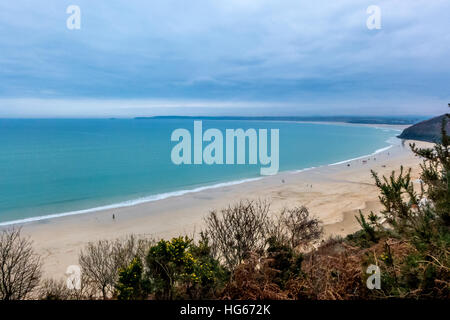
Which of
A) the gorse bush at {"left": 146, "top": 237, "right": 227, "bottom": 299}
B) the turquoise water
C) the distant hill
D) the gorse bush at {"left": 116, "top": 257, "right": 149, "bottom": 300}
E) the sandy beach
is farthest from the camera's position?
the distant hill

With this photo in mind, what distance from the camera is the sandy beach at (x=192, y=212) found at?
2453 cm

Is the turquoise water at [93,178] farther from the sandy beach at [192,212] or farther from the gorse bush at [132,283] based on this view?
the gorse bush at [132,283]

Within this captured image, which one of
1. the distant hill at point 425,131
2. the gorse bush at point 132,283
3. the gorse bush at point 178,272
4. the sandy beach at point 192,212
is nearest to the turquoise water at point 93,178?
the sandy beach at point 192,212

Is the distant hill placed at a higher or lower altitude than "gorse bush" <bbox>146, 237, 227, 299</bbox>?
higher

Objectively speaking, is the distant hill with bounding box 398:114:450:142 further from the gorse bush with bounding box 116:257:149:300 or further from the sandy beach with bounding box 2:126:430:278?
the gorse bush with bounding box 116:257:149:300

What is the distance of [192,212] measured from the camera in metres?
32.2

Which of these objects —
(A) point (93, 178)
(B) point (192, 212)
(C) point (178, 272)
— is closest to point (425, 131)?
(B) point (192, 212)

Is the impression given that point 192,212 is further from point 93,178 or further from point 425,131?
point 425,131

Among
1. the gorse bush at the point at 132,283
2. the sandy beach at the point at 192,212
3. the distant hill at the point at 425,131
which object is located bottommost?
the sandy beach at the point at 192,212

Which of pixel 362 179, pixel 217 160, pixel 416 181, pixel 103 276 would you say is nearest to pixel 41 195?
pixel 103 276

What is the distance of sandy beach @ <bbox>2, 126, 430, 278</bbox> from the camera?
24.5 meters

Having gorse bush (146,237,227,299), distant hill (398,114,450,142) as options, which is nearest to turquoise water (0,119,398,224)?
gorse bush (146,237,227,299)
